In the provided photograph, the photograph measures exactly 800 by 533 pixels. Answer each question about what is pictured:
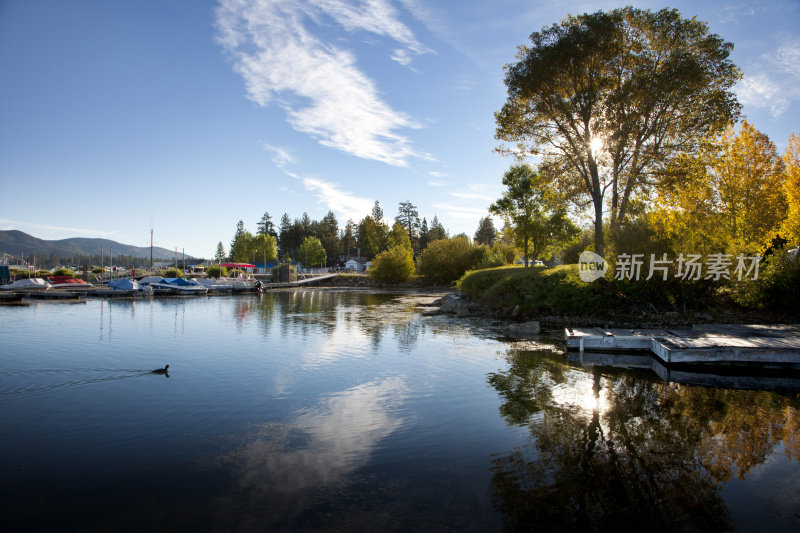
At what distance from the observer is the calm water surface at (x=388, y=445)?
629 centimetres

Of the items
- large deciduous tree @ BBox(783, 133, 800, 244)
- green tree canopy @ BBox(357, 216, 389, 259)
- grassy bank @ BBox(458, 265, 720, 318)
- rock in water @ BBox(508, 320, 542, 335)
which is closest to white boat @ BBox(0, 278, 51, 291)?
grassy bank @ BBox(458, 265, 720, 318)

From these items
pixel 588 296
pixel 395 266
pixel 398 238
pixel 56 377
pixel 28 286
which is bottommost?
pixel 56 377

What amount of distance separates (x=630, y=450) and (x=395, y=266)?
71.2 meters

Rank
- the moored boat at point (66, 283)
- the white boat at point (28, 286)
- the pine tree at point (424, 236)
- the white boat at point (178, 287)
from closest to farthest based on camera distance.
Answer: the white boat at point (28, 286), the moored boat at point (66, 283), the white boat at point (178, 287), the pine tree at point (424, 236)

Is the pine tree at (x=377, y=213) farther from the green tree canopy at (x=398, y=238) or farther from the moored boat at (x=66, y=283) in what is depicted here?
the moored boat at (x=66, y=283)

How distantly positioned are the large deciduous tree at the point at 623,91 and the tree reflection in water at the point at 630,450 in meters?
14.5

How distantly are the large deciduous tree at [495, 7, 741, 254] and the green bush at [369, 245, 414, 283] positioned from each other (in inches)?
2068

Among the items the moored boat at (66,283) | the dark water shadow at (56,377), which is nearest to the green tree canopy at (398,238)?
the moored boat at (66,283)

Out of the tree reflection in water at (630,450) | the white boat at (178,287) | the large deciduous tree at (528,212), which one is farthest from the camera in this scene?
the white boat at (178,287)

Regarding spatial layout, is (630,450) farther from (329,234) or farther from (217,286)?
(329,234)

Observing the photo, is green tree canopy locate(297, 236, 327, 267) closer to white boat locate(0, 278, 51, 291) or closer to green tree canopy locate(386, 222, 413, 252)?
green tree canopy locate(386, 222, 413, 252)

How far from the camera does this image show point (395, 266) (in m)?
79.3

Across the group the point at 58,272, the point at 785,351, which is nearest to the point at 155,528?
the point at 785,351

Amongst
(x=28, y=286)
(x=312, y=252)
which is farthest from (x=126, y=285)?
(x=312, y=252)
